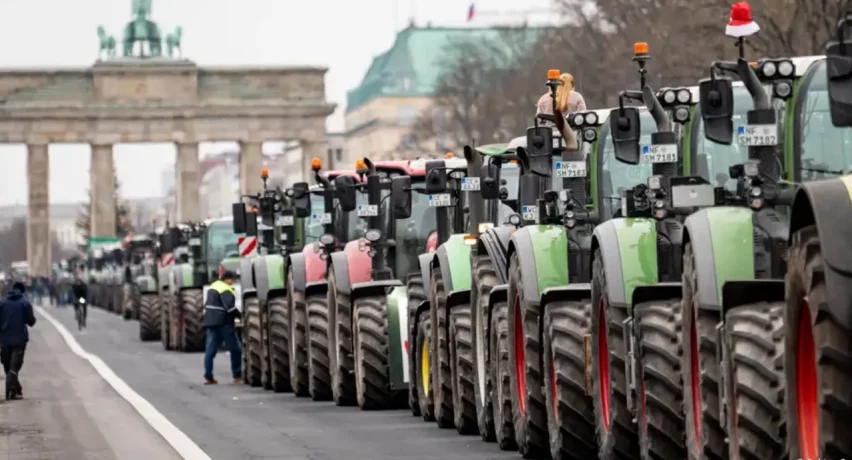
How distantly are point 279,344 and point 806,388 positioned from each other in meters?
18.9

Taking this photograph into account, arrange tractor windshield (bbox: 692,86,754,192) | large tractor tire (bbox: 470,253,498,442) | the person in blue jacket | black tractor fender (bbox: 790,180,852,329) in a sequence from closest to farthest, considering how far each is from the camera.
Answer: black tractor fender (bbox: 790,180,852,329) < tractor windshield (bbox: 692,86,754,192) < large tractor tire (bbox: 470,253,498,442) < the person in blue jacket

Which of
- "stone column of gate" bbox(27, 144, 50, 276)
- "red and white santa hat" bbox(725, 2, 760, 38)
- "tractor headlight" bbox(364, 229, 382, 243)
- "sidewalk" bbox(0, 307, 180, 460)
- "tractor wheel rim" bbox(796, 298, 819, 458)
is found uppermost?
"stone column of gate" bbox(27, 144, 50, 276)

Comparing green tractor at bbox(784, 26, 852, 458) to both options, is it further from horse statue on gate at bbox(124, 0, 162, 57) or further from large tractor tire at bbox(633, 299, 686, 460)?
horse statue on gate at bbox(124, 0, 162, 57)

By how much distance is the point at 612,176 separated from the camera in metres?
16.9

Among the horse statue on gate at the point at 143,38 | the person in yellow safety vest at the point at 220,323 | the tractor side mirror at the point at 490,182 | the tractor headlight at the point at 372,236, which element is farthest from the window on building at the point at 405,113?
the tractor side mirror at the point at 490,182

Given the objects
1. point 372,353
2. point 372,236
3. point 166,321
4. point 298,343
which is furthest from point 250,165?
point 372,353

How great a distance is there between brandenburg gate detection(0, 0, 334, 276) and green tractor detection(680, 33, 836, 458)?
123447 millimetres

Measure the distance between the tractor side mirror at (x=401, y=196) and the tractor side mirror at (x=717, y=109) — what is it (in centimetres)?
1161

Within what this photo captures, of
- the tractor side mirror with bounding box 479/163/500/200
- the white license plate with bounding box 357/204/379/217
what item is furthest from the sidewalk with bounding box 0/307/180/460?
the tractor side mirror with bounding box 479/163/500/200

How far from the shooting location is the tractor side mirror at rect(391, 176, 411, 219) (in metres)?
23.8

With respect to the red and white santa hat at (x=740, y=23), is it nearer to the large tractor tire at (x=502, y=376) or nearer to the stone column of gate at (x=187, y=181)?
the large tractor tire at (x=502, y=376)

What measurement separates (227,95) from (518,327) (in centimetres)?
12216

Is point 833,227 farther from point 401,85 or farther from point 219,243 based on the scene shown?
point 401,85

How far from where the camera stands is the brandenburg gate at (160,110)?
5404 inches
